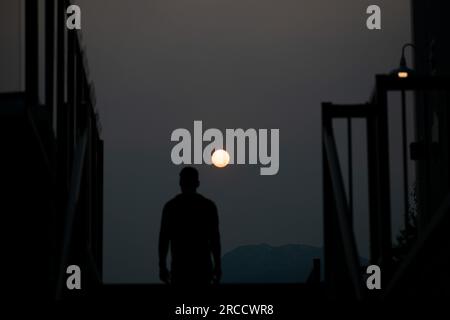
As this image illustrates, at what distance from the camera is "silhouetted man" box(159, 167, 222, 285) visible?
7.12 metres

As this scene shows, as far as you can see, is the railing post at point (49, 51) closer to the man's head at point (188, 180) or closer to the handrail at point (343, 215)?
the man's head at point (188, 180)

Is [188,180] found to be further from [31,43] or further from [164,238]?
[31,43]

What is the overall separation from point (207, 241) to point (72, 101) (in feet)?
5.14

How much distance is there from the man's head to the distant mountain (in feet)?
515

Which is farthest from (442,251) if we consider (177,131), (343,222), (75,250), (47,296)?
(177,131)

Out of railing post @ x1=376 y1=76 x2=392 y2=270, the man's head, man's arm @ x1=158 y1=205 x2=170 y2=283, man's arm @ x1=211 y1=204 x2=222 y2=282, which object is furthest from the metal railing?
railing post @ x1=376 y1=76 x2=392 y2=270

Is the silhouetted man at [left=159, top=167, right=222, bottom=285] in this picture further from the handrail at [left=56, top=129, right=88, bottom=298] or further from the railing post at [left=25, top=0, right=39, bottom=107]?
the railing post at [left=25, top=0, right=39, bottom=107]

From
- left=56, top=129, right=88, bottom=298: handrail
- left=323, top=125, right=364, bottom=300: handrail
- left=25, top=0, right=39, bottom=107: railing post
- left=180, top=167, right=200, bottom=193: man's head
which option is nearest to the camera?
left=56, top=129, right=88, bottom=298: handrail

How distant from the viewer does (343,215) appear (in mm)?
6168

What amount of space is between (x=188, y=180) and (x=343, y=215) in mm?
1313

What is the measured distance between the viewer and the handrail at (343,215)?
5727 millimetres

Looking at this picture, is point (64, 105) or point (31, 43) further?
point (64, 105)

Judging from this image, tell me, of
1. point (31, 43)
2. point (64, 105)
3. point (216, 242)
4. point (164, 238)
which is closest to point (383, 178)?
point (216, 242)

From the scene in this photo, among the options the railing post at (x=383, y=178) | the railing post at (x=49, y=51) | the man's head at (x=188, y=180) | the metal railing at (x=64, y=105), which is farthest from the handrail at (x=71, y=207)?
the railing post at (x=383, y=178)
